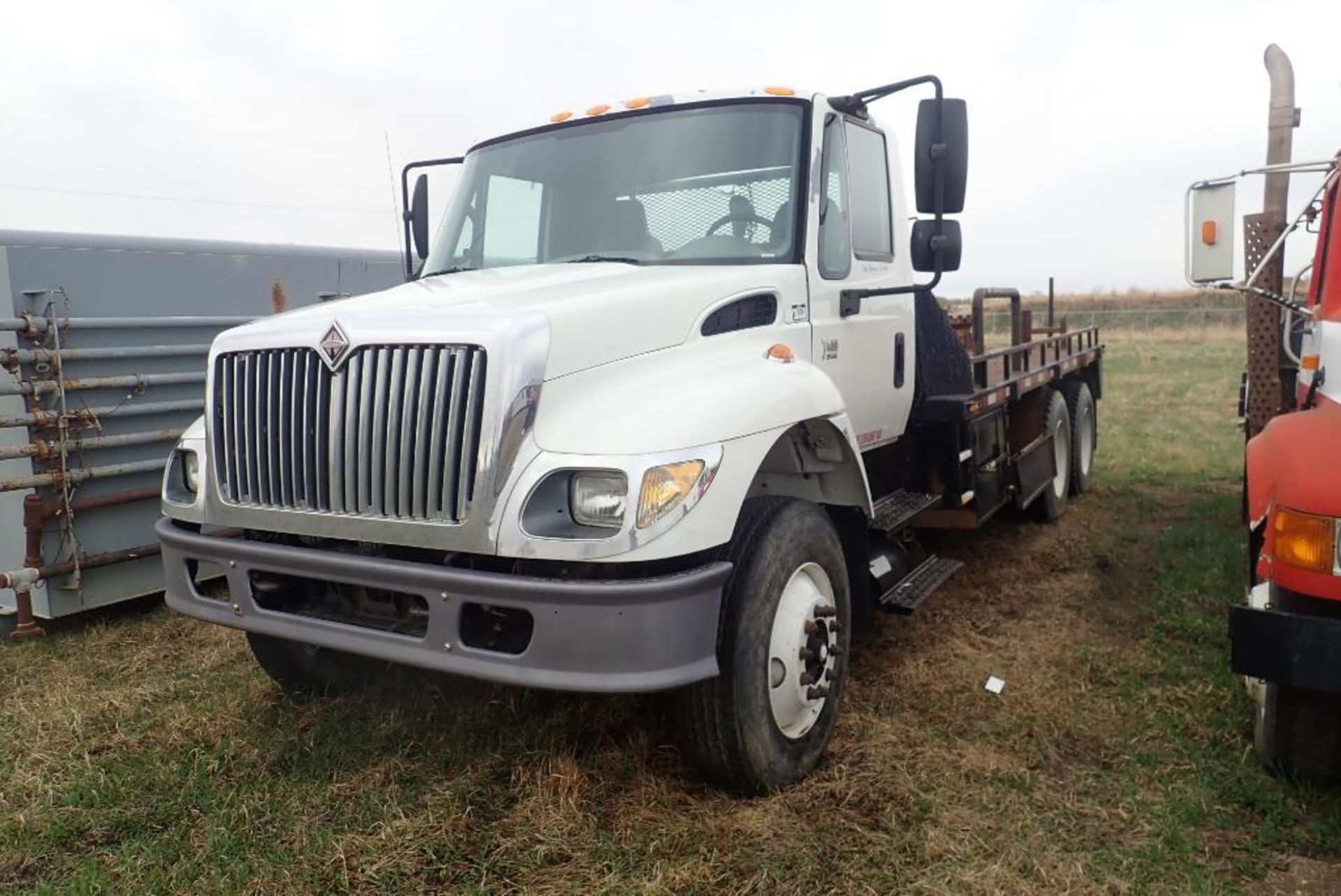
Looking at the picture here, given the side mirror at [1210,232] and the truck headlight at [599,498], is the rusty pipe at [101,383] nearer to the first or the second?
the truck headlight at [599,498]

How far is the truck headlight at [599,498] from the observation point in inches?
107

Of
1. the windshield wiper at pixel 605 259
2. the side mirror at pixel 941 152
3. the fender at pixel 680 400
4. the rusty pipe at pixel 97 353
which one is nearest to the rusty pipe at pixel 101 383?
the rusty pipe at pixel 97 353

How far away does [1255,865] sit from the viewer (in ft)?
9.62

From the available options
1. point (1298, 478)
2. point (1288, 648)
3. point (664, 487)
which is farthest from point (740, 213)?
point (1288, 648)

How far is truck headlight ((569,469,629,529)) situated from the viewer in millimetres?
2730

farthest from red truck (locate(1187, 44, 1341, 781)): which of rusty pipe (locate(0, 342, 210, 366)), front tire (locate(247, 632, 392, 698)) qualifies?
rusty pipe (locate(0, 342, 210, 366))

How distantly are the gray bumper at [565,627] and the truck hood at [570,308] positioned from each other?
25.8 inches

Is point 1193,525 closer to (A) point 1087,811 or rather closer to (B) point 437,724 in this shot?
(A) point 1087,811

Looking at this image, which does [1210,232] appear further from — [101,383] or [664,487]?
[101,383]

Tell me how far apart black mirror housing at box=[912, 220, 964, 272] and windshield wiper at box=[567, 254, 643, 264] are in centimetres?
111

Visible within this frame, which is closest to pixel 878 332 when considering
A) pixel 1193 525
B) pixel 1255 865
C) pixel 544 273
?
pixel 544 273

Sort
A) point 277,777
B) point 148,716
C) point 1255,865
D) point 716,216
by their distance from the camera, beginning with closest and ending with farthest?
1. point 1255,865
2. point 277,777
3. point 716,216
4. point 148,716

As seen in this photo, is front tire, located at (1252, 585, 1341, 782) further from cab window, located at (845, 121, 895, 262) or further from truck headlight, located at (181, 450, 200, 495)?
truck headlight, located at (181, 450, 200, 495)

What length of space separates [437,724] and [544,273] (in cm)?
179
